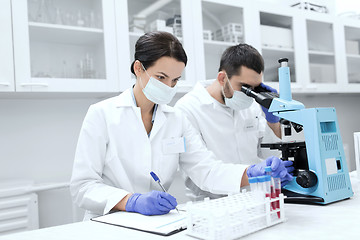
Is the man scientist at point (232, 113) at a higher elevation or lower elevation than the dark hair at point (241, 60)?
lower

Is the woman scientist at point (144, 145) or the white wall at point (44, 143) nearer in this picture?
the woman scientist at point (144, 145)

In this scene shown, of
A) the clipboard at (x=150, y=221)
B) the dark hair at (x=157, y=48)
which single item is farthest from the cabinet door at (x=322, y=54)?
the clipboard at (x=150, y=221)

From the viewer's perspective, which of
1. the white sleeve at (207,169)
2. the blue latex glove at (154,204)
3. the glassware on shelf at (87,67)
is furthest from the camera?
the glassware on shelf at (87,67)

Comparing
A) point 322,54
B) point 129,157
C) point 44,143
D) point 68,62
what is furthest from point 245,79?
point 322,54

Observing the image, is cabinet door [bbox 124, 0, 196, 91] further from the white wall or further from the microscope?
the microscope

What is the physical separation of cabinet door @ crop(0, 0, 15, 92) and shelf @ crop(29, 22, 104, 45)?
0.49 feet

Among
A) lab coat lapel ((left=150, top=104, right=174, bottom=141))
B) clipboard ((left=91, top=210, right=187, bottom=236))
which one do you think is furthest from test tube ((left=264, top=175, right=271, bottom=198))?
lab coat lapel ((left=150, top=104, right=174, bottom=141))

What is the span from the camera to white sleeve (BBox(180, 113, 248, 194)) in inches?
52.7

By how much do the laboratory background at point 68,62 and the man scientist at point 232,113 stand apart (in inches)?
13.8

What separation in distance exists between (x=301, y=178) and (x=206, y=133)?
69cm

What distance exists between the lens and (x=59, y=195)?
2174 millimetres

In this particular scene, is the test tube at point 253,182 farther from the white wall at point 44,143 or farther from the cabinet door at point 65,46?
the white wall at point 44,143

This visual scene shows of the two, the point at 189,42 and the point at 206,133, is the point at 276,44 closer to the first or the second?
the point at 189,42

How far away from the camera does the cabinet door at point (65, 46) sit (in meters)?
1.79
